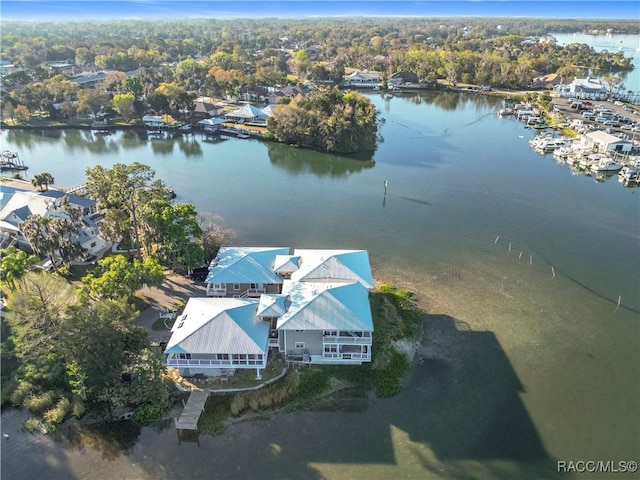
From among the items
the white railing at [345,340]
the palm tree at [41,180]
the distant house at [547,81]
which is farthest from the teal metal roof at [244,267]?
the distant house at [547,81]

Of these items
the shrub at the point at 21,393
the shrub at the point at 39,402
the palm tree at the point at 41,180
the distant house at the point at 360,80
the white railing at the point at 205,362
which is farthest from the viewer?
the distant house at the point at 360,80

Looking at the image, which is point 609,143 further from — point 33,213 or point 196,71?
point 196,71

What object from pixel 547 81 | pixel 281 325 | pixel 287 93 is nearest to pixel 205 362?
pixel 281 325

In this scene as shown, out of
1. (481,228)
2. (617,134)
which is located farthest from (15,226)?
(617,134)

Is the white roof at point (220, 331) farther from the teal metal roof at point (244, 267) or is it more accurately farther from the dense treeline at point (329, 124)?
the dense treeline at point (329, 124)

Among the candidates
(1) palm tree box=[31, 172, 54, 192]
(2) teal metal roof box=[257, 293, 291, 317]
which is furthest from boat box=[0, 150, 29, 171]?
(2) teal metal roof box=[257, 293, 291, 317]
